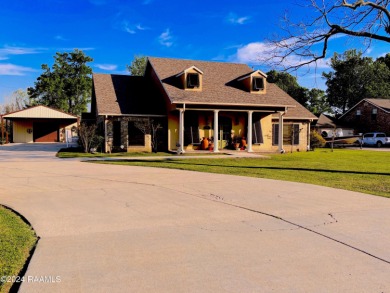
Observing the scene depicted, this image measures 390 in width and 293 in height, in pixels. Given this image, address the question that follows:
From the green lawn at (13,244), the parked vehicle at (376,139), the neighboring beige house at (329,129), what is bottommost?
the green lawn at (13,244)

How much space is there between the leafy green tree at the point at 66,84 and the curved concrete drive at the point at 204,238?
148 feet

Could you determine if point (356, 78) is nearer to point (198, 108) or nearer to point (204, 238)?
point (198, 108)

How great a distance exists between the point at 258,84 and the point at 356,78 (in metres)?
40.9

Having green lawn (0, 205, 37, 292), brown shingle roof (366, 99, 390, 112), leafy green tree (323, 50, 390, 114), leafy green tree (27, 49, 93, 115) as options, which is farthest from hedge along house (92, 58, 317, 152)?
leafy green tree (323, 50, 390, 114)

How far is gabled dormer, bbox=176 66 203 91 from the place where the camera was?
21156mm

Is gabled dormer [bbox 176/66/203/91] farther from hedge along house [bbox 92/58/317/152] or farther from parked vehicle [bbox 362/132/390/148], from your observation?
parked vehicle [bbox 362/132/390/148]

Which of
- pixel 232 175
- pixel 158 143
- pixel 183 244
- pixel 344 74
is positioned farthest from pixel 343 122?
A: pixel 183 244

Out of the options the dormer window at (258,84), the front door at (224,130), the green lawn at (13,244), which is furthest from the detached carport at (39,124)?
the green lawn at (13,244)

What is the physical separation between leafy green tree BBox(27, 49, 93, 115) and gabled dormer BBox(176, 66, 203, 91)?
1351 inches

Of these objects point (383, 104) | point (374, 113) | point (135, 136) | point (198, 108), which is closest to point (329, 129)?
point (374, 113)

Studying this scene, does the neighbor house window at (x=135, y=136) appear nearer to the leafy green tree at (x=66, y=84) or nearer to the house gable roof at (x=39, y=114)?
the house gable roof at (x=39, y=114)

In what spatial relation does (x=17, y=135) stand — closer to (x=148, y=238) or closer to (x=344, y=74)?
(x=148, y=238)

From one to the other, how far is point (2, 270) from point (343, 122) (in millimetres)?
48652

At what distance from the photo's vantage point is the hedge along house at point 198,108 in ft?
67.9
